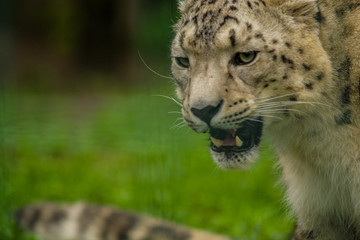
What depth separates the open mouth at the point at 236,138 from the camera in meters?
3.23

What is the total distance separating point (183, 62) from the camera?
11.2 ft

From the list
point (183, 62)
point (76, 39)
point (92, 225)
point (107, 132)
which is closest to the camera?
point (183, 62)

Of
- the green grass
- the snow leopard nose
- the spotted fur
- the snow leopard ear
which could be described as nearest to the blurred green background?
the green grass

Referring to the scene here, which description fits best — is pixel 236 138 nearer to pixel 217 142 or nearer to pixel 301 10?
pixel 217 142

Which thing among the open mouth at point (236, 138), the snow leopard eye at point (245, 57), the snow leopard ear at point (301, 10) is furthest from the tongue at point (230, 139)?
A: the snow leopard ear at point (301, 10)

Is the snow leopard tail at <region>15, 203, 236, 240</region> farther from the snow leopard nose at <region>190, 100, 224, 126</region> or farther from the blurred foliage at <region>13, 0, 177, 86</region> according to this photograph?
the blurred foliage at <region>13, 0, 177, 86</region>

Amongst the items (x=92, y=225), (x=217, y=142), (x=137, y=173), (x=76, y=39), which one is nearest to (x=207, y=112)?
(x=217, y=142)

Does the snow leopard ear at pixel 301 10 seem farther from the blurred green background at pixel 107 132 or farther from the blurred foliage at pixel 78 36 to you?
the blurred foliage at pixel 78 36

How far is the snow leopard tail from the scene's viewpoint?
4543mm

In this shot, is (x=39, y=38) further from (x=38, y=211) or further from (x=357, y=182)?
(x=357, y=182)

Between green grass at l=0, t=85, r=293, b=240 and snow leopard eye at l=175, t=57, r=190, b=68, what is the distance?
770mm

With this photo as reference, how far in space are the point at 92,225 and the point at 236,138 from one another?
6.09 ft

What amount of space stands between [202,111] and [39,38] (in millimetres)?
12714

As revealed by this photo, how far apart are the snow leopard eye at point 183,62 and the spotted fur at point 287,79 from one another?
3 cm
